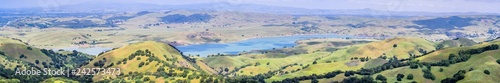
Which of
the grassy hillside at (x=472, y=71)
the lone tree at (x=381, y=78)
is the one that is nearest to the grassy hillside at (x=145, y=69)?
the lone tree at (x=381, y=78)

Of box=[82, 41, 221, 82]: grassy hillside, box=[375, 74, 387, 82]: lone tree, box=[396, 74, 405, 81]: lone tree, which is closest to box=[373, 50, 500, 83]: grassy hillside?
box=[396, 74, 405, 81]: lone tree

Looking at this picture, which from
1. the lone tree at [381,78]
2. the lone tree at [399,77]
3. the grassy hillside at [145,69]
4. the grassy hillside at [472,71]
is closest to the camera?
the grassy hillside at [472,71]

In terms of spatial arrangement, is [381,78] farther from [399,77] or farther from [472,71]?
[472,71]

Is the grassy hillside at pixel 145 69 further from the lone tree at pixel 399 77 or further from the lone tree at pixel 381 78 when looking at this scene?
the lone tree at pixel 399 77

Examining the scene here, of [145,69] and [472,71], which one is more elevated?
[472,71]

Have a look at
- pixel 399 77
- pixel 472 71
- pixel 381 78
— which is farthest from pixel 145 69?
pixel 472 71

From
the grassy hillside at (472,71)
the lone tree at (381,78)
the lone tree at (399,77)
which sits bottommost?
the lone tree at (381,78)

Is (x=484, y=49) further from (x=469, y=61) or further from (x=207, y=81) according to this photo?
(x=207, y=81)

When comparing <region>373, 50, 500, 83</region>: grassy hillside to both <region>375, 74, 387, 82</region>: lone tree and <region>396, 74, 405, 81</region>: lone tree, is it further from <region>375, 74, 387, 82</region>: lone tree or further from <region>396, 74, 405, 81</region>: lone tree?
<region>375, 74, 387, 82</region>: lone tree

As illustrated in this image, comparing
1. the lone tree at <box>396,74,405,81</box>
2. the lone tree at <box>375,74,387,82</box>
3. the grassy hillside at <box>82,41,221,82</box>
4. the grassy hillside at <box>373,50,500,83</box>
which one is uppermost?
the grassy hillside at <box>373,50,500,83</box>

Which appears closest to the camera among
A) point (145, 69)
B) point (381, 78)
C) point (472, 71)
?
point (472, 71)

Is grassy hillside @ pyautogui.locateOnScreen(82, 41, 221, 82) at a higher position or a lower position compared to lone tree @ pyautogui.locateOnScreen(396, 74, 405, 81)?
lower
